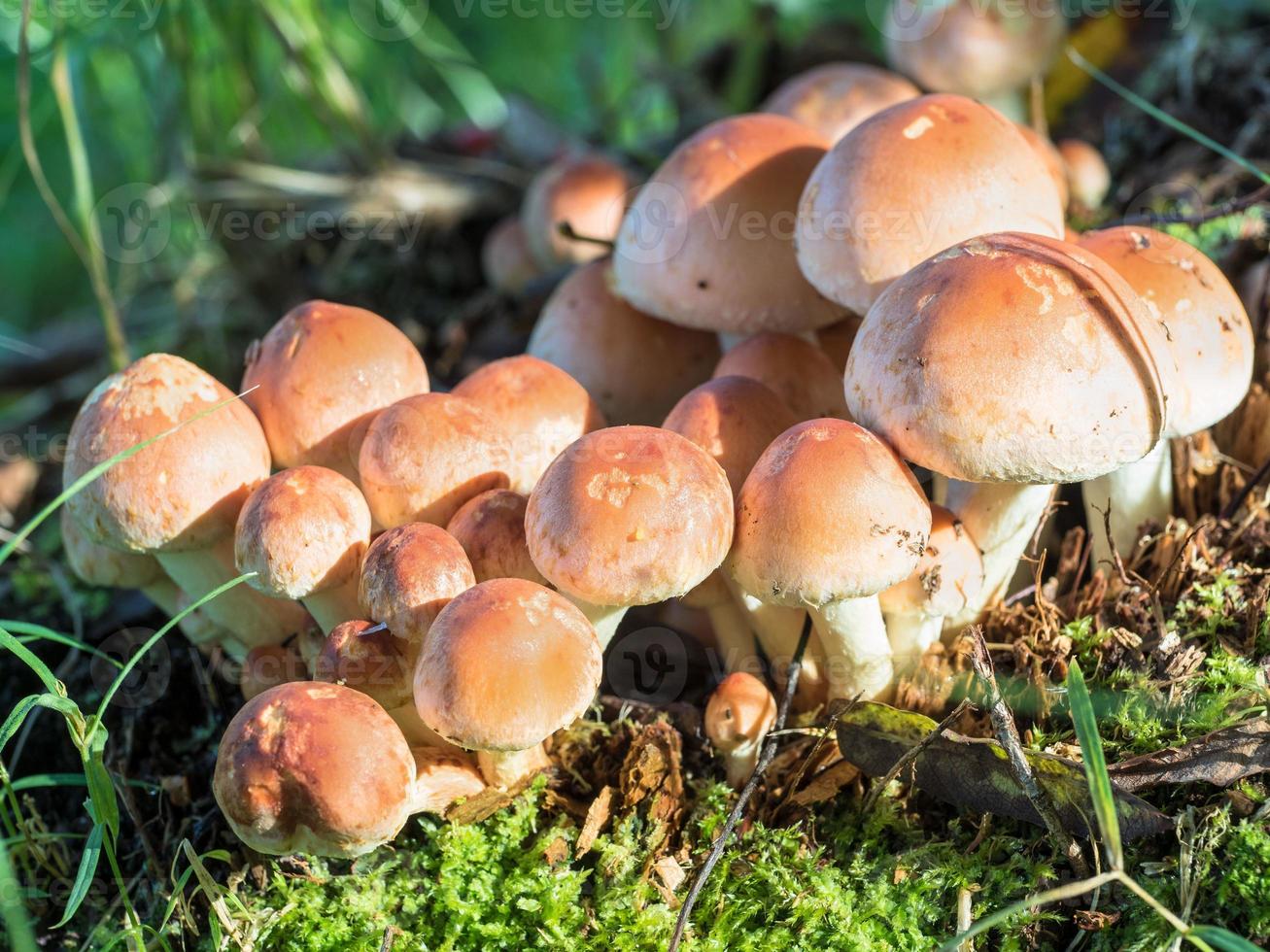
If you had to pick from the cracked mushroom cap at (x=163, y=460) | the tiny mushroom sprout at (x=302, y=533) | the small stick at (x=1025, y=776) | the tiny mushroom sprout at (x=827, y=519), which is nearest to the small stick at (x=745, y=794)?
the tiny mushroom sprout at (x=827, y=519)

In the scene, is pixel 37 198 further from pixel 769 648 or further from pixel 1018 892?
pixel 1018 892

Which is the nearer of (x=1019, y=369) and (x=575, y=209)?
(x=1019, y=369)

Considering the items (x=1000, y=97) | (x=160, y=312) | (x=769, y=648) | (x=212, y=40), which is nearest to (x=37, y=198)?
(x=160, y=312)

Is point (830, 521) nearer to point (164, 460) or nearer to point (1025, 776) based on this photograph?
point (1025, 776)

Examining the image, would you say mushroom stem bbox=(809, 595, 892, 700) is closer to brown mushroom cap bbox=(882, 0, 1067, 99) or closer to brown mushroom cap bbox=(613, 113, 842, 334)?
brown mushroom cap bbox=(613, 113, 842, 334)

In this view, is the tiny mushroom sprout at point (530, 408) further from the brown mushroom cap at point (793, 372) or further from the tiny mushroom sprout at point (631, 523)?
the tiny mushroom sprout at point (631, 523)

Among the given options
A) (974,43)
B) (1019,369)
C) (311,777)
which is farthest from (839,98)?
(311,777)
